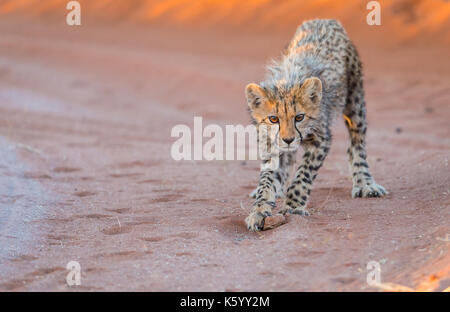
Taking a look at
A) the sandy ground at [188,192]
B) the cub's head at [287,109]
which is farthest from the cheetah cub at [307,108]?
the sandy ground at [188,192]

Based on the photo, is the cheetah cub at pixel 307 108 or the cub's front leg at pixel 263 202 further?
the cheetah cub at pixel 307 108

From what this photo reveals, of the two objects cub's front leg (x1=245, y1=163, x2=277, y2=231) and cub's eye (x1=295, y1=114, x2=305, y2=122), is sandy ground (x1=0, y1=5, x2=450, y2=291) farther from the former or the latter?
cub's eye (x1=295, y1=114, x2=305, y2=122)

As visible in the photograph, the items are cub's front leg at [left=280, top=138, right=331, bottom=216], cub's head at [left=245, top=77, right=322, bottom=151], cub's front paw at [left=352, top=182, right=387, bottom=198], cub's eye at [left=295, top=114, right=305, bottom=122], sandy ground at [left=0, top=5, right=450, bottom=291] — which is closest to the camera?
sandy ground at [left=0, top=5, right=450, bottom=291]

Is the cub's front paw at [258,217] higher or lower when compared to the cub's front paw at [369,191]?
lower

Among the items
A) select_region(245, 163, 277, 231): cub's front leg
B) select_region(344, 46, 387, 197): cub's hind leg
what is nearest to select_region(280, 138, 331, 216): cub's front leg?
select_region(245, 163, 277, 231): cub's front leg

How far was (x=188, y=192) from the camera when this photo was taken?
7574mm

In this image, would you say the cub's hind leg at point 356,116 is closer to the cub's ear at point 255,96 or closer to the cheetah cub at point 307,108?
the cheetah cub at point 307,108

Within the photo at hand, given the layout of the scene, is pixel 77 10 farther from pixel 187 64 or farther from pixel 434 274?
pixel 434 274

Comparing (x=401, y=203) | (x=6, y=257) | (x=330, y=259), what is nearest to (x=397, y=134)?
(x=401, y=203)

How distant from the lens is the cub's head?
20.1 feet

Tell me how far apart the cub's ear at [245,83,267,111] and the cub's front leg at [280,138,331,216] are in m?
0.68

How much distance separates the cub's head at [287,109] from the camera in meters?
6.12

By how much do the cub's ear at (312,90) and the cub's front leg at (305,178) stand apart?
0.45 meters
